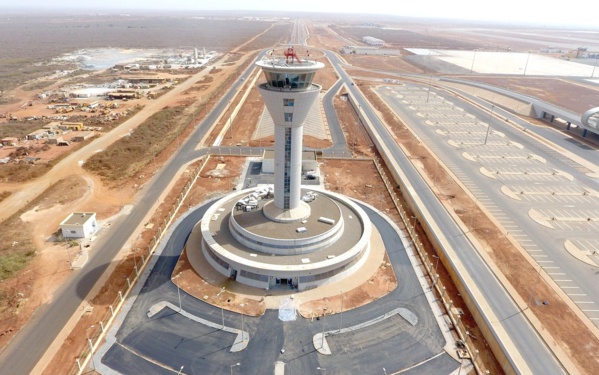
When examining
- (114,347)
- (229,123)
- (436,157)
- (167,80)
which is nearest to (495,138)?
(436,157)

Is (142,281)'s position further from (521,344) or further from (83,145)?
(83,145)

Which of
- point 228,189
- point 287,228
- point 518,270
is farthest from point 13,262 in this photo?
point 518,270

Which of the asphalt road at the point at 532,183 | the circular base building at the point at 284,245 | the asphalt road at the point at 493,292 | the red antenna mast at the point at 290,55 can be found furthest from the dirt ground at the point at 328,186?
the red antenna mast at the point at 290,55

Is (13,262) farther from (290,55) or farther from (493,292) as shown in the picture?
(493,292)

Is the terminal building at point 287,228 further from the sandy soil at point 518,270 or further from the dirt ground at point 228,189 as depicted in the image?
the sandy soil at point 518,270

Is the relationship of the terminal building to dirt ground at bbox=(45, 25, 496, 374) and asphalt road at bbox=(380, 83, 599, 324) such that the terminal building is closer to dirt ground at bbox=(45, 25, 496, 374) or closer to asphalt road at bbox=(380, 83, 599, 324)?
dirt ground at bbox=(45, 25, 496, 374)

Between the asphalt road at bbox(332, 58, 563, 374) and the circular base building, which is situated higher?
the circular base building

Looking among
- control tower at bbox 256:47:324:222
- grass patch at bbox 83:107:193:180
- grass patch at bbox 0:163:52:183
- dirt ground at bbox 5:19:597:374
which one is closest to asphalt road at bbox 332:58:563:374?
dirt ground at bbox 5:19:597:374
